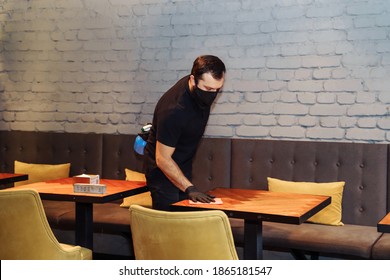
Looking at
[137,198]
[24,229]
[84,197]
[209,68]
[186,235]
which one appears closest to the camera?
[186,235]

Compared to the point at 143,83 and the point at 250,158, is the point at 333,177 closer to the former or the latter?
the point at 250,158

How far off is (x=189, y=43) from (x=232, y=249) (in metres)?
2.67

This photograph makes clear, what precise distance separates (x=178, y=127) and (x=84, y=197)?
679mm

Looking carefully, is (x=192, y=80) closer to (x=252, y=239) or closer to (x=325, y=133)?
(x=252, y=239)

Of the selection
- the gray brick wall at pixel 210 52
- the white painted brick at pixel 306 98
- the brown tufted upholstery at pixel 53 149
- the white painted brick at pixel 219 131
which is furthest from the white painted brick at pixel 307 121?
the brown tufted upholstery at pixel 53 149

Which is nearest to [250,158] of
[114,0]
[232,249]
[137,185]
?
[137,185]

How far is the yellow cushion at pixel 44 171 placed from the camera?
5.04m

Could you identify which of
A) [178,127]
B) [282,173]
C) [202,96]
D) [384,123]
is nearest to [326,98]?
[384,123]

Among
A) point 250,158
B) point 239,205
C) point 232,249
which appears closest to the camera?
point 232,249

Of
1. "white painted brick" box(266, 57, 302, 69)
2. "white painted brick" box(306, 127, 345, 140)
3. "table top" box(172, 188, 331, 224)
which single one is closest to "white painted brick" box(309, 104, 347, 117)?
"white painted brick" box(306, 127, 345, 140)

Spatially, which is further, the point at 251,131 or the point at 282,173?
the point at 251,131

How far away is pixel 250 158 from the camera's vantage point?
449 centimetres

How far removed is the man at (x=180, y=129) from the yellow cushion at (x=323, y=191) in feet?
2.93

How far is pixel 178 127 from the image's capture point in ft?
11.2
